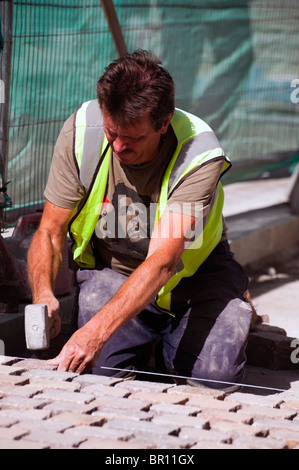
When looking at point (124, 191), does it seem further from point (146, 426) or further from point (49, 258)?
point (146, 426)

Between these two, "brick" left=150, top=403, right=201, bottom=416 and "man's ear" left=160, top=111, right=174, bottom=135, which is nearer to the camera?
"brick" left=150, top=403, right=201, bottom=416

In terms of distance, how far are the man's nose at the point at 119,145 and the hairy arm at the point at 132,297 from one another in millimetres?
352

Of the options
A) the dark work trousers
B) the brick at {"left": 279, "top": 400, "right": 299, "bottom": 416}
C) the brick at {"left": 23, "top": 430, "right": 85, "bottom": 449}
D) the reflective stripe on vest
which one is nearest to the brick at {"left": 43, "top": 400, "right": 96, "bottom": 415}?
the brick at {"left": 23, "top": 430, "right": 85, "bottom": 449}

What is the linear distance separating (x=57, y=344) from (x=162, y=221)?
1.19 metres

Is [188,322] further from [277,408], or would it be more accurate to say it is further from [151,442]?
[151,442]

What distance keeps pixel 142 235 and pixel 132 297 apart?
0.70 m

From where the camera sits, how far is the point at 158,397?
3271 mm

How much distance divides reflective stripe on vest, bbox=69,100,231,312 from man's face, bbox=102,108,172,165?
0.51ft

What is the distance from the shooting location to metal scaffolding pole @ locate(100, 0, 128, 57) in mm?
5359

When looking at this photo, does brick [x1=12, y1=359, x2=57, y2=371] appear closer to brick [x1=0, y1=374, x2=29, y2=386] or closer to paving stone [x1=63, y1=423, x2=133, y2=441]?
brick [x1=0, y1=374, x2=29, y2=386]

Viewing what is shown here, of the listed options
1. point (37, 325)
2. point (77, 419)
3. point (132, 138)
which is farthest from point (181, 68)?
point (77, 419)

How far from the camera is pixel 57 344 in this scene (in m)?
4.69

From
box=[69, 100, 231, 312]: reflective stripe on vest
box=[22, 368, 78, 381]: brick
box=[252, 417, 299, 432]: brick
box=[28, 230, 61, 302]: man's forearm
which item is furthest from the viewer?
box=[69, 100, 231, 312]: reflective stripe on vest

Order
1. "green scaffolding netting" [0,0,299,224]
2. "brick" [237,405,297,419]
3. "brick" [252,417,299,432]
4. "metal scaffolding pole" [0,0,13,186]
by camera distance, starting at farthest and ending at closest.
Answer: "green scaffolding netting" [0,0,299,224] < "metal scaffolding pole" [0,0,13,186] < "brick" [237,405,297,419] < "brick" [252,417,299,432]
